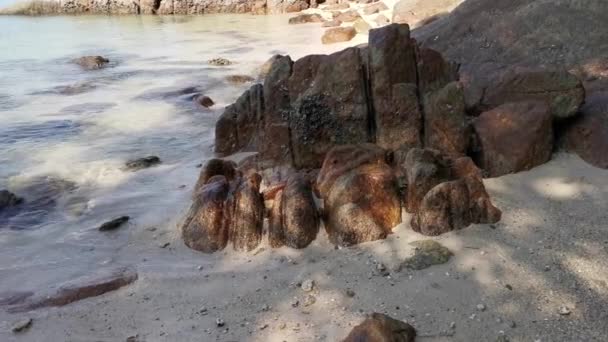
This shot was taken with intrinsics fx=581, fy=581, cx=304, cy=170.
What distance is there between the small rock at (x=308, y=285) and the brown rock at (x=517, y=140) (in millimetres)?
1611

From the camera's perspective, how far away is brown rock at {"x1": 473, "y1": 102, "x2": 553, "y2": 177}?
13.1 ft

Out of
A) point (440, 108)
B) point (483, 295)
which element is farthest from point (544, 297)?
point (440, 108)

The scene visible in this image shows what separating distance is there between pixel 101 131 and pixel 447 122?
17.5ft

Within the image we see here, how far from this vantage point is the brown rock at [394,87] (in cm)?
427

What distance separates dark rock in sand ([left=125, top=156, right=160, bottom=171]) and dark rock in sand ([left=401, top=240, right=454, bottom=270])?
364 centimetres

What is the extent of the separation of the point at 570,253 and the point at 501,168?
1.01 meters

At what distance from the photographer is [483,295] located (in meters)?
2.92

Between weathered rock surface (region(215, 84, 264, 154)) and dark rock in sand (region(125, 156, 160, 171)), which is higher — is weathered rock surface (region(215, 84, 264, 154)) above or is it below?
above

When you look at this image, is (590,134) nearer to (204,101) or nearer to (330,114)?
(330,114)

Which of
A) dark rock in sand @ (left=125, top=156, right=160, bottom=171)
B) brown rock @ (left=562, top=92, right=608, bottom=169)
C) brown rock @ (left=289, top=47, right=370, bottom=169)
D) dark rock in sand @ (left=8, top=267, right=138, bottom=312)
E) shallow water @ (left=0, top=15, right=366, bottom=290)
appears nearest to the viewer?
dark rock in sand @ (left=8, top=267, right=138, bottom=312)

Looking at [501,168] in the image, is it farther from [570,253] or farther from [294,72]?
[294,72]

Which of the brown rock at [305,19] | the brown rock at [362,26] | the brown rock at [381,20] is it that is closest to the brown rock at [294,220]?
the brown rock at [362,26]

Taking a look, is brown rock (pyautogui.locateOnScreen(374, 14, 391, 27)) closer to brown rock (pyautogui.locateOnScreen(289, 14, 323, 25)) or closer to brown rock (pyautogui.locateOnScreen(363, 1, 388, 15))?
brown rock (pyautogui.locateOnScreen(363, 1, 388, 15))

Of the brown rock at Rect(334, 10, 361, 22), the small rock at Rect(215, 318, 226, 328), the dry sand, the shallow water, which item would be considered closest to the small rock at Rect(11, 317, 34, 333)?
the dry sand
